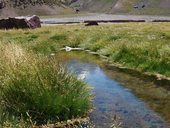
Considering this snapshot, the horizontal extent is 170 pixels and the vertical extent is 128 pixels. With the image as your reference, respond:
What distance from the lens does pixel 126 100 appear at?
735 inches

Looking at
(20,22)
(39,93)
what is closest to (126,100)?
(39,93)

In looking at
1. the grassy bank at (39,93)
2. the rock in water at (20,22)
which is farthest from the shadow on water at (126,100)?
the rock in water at (20,22)

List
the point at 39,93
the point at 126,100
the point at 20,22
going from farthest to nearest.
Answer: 1. the point at 20,22
2. the point at 126,100
3. the point at 39,93

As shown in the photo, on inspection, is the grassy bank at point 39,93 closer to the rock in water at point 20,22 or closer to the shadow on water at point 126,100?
the shadow on water at point 126,100

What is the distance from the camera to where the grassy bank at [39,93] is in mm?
14891

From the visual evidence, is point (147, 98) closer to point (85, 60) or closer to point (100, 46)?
point (85, 60)

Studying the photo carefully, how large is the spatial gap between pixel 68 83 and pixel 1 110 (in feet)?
9.76

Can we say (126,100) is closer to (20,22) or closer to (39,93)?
(39,93)

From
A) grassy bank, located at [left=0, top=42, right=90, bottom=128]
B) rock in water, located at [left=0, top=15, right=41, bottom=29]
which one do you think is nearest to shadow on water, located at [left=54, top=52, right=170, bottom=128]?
grassy bank, located at [left=0, top=42, right=90, bottom=128]

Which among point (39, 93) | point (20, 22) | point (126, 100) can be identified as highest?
point (39, 93)

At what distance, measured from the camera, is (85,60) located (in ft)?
108

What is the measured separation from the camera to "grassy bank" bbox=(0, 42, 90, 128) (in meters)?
14.9

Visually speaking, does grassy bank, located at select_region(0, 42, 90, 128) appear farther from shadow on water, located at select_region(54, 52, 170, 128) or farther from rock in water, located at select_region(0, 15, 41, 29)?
rock in water, located at select_region(0, 15, 41, 29)

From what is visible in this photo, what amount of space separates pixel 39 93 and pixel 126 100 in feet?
16.0
